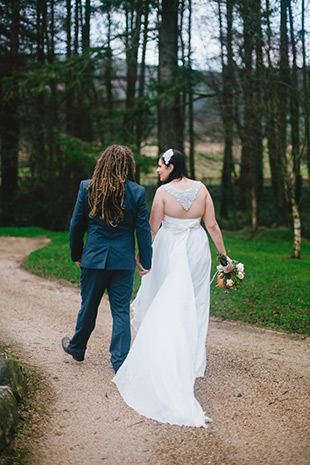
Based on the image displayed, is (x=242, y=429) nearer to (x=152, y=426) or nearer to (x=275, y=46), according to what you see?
(x=152, y=426)

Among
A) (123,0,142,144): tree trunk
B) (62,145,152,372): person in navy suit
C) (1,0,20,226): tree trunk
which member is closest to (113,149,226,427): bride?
(62,145,152,372): person in navy suit

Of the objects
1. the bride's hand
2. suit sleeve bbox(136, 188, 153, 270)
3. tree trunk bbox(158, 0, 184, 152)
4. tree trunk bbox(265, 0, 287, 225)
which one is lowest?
the bride's hand

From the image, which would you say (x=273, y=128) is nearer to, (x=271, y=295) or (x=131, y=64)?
(x=271, y=295)

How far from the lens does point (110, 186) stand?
3.98m

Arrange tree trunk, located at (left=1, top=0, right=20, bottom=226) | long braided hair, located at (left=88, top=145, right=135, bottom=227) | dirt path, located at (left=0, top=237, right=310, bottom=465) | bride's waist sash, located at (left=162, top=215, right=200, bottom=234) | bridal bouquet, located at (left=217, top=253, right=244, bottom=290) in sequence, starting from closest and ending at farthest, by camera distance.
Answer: dirt path, located at (left=0, top=237, right=310, bottom=465) < long braided hair, located at (left=88, top=145, right=135, bottom=227) < bride's waist sash, located at (left=162, top=215, right=200, bottom=234) < bridal bouquet, located at (left=217, top=253, right=244, bottom=290) < tree trunk, located at (left=1, top=0, right=20, bottom=226)

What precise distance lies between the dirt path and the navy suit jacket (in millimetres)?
1147

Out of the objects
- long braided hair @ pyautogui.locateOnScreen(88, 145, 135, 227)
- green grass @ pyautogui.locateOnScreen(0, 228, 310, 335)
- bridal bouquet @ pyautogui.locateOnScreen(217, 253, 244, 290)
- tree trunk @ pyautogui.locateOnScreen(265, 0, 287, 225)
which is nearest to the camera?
long braided hair @ pyautogui.locateOnScreen(88, 145, 135, 227)

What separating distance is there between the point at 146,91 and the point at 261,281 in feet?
36.9

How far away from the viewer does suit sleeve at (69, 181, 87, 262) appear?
4.11 metres

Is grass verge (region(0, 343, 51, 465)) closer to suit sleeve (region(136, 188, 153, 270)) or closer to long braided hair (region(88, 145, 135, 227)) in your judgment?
suit sleeve (region(136, 188, 153, 270))

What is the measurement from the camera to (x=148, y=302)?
15.2 feet

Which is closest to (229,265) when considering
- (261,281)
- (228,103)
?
(261,281)

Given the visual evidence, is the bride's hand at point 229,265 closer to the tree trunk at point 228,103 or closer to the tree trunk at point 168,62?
the tree trunk at point 228,103

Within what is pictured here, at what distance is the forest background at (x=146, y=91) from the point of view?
11570 millimetres
